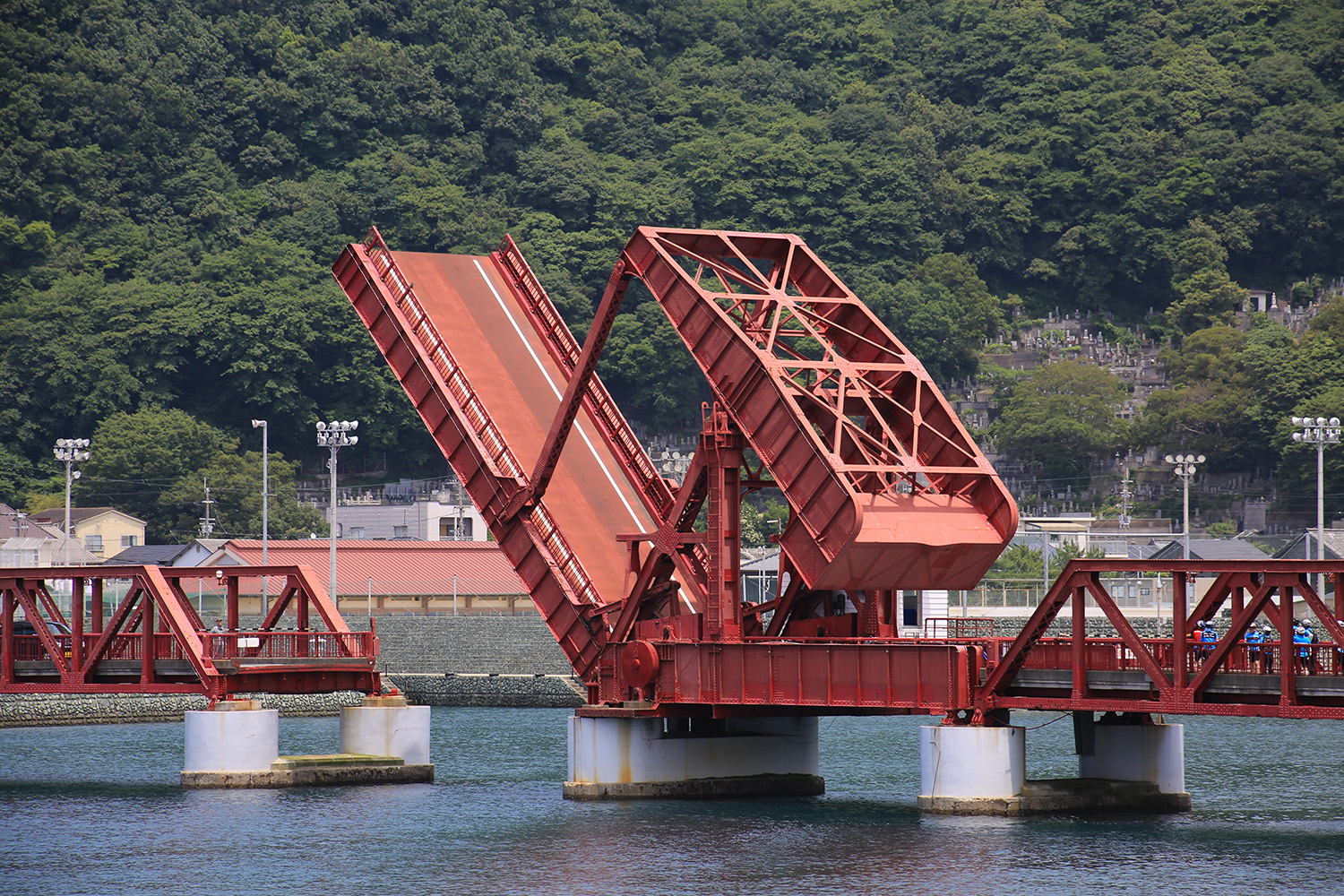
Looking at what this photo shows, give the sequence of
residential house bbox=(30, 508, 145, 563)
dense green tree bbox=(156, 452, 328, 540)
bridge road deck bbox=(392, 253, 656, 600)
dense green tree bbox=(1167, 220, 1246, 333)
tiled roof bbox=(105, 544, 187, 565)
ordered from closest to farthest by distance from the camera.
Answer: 1. bridge road deck bbox=(392, 253, 656, 600)
2. tiled roof bbox=(105, 544, 187, 565)
3. residential house bbox=(30, 508, 145, 563)
4. dense green tree bbox=(156, 452, 328, 540)
5. dense green tree bbox=(1167, 220, 1246, 333)

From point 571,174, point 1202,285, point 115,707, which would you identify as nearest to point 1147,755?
point 115,707

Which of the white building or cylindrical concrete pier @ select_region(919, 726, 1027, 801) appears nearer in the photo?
cylindrical concrete pier @ select_region(919, 726, 1027, 801)

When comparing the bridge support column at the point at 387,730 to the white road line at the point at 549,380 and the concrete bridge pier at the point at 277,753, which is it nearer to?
the concrete bridge pier at the point at 277,753

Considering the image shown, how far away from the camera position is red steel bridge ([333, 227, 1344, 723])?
3180 centimetres

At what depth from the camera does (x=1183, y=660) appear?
30594mm

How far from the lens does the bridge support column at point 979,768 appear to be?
32.4 metres

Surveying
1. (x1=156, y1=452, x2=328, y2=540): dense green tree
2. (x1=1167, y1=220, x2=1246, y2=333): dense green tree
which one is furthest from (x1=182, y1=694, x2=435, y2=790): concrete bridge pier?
(x1=1167, y1=220, x2=1246, y2=333): dense green tree

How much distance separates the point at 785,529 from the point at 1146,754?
24.7ft

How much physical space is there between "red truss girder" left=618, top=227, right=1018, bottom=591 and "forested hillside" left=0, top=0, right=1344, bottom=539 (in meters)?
97.4

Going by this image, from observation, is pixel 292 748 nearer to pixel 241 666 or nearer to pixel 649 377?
pixel 241 666

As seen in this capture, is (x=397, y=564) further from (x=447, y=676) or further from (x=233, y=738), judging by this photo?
(x=233, y=738)

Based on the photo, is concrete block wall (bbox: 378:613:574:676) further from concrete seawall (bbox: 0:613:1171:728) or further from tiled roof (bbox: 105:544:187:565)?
tiled roof (bbox: 105:544:187:565)

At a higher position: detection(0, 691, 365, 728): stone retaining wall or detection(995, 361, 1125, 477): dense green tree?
detection(995, 361, 1125, 477): dense green tree

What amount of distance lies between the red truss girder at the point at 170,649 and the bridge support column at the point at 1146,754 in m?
15.3
